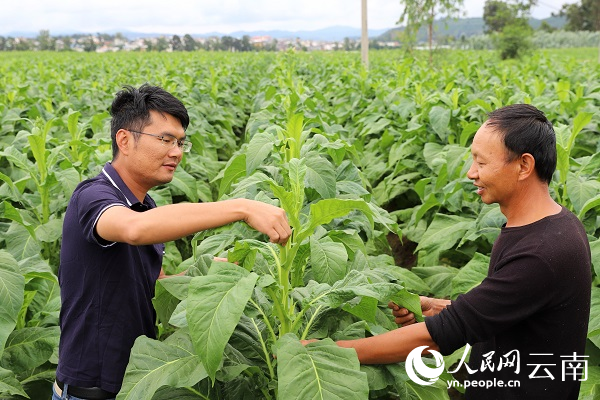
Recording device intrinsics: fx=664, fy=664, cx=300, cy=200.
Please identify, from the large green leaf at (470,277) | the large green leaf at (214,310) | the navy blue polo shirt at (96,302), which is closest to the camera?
the large green leaf at (214,310)

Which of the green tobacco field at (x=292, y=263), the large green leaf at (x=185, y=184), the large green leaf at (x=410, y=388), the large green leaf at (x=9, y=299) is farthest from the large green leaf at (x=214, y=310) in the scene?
the large green leaf at (x=185, y=184)

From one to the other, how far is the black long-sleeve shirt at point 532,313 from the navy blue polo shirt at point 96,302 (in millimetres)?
1130

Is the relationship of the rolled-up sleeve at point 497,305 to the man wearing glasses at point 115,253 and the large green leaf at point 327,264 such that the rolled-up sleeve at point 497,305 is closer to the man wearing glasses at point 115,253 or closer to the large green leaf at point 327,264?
the large green leaf at point 327,264

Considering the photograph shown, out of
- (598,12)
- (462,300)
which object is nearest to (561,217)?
(462,300)

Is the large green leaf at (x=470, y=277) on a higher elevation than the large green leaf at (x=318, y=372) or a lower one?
lower

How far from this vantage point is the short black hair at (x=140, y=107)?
2600mm

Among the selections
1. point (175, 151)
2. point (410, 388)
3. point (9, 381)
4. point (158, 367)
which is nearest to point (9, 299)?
point (9, 381)

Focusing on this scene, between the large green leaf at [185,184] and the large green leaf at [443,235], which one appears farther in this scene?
the large green leaf at [185,184]

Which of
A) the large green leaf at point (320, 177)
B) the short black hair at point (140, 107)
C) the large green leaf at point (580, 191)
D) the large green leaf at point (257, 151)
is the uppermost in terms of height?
the short black hair at point (140, 107)

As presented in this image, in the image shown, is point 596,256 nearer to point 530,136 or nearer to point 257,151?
point 530,136

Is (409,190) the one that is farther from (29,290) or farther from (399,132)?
(29,290)

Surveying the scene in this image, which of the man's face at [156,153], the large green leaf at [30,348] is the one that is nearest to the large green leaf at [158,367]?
the man's face at [156,153]

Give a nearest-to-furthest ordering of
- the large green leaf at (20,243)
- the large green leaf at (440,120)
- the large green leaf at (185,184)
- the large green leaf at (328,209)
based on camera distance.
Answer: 1. the large green leaf at (328,209)
2. the large green leaf at (20,243)
3. the large green leaf at (185,184)
4. the large green leaf at (440,120)

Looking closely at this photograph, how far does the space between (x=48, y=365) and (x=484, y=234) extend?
8.34 feet
